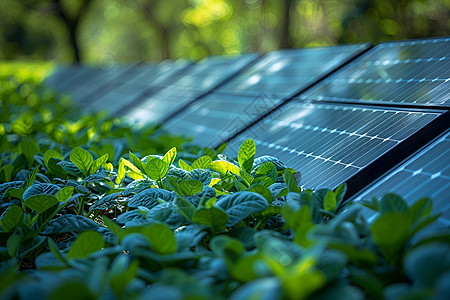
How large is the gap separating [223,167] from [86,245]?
0.89 m

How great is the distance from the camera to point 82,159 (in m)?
2.30

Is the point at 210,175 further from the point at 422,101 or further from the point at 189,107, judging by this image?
the point at 189,107

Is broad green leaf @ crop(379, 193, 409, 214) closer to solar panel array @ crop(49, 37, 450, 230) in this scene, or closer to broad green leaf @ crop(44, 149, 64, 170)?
solar panel array @ crop(49, 37, 450, 230)

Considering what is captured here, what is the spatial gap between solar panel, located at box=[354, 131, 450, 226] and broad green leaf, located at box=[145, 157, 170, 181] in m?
0.85

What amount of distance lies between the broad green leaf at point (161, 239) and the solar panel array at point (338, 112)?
2.72 ft

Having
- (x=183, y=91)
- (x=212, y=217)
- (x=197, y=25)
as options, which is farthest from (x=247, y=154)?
(x=197, y=25)

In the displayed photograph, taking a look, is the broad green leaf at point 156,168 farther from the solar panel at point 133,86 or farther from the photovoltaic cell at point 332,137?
the solar panel at point 133,86

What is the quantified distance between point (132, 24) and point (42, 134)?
130ft

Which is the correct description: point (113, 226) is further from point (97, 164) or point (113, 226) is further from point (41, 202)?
point (97, 164)

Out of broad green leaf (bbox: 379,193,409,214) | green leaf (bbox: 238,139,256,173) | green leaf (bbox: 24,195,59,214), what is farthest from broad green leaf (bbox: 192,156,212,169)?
broad green leaf (bbox: 379,193,409,214)

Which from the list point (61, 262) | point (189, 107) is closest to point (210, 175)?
point (61, 262)

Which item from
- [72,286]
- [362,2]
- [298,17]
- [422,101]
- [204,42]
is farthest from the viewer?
[204,42]

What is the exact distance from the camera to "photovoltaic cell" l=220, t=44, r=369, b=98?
3.87 m

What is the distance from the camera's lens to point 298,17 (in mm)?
30375
